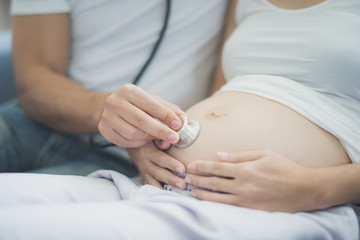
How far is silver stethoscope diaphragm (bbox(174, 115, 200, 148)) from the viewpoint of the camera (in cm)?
55

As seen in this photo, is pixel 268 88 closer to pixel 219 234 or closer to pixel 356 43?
pixel 356 43

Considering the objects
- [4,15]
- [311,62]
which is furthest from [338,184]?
[4,15]

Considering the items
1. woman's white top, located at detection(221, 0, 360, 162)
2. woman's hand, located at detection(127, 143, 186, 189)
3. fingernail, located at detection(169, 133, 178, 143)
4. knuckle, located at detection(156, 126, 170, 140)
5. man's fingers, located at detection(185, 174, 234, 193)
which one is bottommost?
woman's hand, located at detection(127, 143, 186, 189)

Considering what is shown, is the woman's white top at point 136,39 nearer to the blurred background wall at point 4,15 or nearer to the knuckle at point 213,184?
the knuckle at point 213,184

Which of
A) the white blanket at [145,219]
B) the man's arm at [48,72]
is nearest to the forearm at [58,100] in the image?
the man's arm at [48,72]

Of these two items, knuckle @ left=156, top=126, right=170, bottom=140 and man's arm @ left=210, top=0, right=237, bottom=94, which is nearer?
knuckle @ left=156, top=126, right=170, bottom=140

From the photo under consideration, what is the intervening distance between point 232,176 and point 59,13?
2.11 feet

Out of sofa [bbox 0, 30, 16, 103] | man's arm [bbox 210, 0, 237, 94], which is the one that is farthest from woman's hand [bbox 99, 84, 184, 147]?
sofa [bbox 0, 30, 16, 103]

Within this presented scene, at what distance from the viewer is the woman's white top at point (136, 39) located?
78 cm

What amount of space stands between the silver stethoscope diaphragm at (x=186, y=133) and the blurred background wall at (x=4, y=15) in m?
1.94

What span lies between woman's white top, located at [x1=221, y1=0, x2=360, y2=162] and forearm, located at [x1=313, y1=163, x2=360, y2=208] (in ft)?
0.22

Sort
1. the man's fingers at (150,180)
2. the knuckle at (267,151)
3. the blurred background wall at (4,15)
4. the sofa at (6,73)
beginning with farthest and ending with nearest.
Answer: the blurred background wall at (4,15)
the sofa at (6,73)
the man's fingers at (150,180)
the knuckle at (267,151)

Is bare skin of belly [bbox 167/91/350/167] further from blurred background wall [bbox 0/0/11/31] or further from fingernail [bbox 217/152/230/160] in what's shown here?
blurred background wall [bbox 0/0/11/31]

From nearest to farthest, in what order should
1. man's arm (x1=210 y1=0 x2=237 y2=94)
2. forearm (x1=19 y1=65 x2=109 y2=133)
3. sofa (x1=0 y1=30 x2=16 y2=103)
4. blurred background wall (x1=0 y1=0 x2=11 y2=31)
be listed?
forearm (x1=19 y1=65 x2=109 y2=133) → man's arm (x1=210 y1=0 x2=237 y2=94) → sofa (x1=0 y1=30 x2=16 y2=103) → blurred background wall (x1=0 y1=0 x2=11 y2=31)
